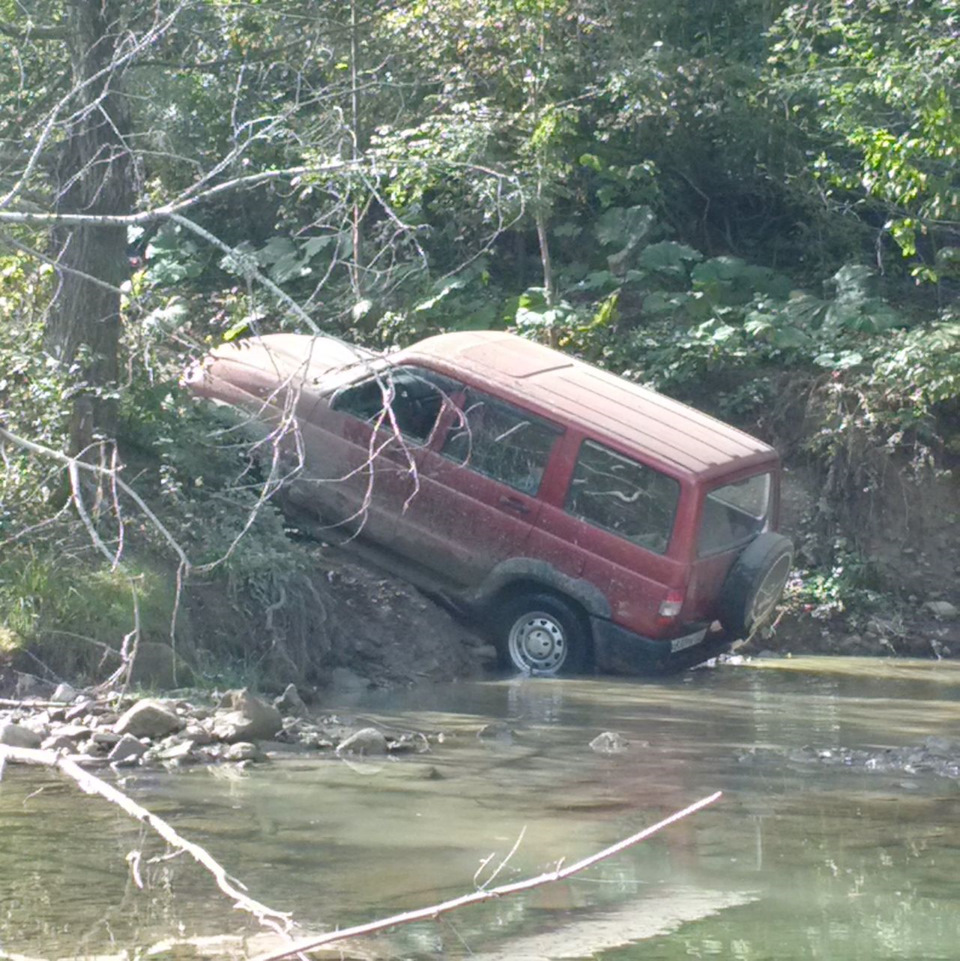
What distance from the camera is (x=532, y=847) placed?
638 cm

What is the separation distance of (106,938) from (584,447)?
21.1 feet

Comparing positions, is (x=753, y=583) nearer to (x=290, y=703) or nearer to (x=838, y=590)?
(x=838, y=590)

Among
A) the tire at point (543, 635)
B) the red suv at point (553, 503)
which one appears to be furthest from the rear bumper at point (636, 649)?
the tire at point (543, 635)

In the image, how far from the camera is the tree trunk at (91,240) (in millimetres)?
10508

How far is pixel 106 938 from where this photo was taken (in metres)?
5.13

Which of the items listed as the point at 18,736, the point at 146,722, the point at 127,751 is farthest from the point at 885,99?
the point at 18,736

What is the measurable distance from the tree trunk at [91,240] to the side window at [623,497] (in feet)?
10.5

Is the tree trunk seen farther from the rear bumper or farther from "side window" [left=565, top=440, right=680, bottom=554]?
the rear bumper

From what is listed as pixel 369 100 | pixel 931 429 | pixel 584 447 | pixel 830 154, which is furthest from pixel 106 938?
pixel 830 154

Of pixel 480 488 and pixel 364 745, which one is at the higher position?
pixel 480 488

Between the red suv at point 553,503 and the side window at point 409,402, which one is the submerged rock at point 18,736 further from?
the side window at point 409,402

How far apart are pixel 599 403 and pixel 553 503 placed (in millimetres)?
834

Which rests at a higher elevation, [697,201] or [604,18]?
[604,18]

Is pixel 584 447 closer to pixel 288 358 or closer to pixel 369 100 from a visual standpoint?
pixel 288 358
